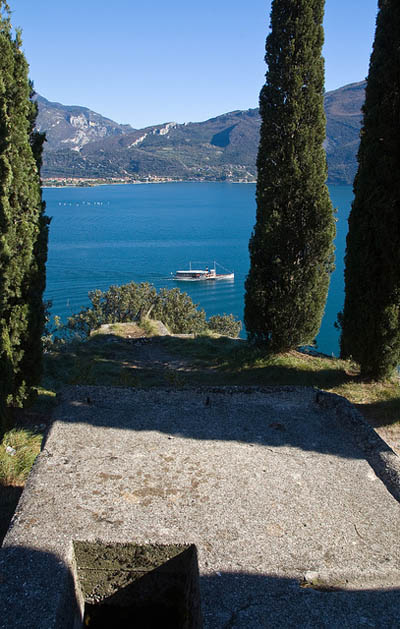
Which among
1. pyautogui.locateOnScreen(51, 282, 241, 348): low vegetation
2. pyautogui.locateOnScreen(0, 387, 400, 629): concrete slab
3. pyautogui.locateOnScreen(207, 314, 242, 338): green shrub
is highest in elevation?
pyautogui.locateOnScreen(0, 387, 400, 629): concrete slab

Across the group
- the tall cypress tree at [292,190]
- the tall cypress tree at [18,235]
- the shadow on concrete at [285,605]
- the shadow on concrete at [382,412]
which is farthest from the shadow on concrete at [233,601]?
the tall cypress tree at [292,190]

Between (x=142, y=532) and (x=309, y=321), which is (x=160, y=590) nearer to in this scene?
(x=142, y=532)

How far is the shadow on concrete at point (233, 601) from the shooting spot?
279 cm

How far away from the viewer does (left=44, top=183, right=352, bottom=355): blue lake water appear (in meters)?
59.7

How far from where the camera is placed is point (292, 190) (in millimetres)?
10398

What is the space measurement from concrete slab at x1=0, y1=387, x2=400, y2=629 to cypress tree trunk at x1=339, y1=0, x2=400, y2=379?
3189mm

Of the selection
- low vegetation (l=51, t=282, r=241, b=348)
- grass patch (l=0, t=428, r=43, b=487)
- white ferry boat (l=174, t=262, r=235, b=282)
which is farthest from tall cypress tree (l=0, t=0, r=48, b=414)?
white ferry boat (l=174, t=262, r=235, b=282)

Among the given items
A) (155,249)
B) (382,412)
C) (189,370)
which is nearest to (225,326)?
(189,370)

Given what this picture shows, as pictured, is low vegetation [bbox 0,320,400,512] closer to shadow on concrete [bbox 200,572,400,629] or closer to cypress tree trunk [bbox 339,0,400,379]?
cypress tree trunk [bbox 339,0,400,379]

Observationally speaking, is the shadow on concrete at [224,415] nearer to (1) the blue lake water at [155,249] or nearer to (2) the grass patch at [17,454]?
(2) the grass patch at [17,454]

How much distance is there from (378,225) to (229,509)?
20.2 feet

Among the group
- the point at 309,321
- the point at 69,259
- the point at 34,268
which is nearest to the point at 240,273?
the point at 69,259

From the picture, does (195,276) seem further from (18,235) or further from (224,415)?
(224,415)

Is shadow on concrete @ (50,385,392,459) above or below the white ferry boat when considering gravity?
above
